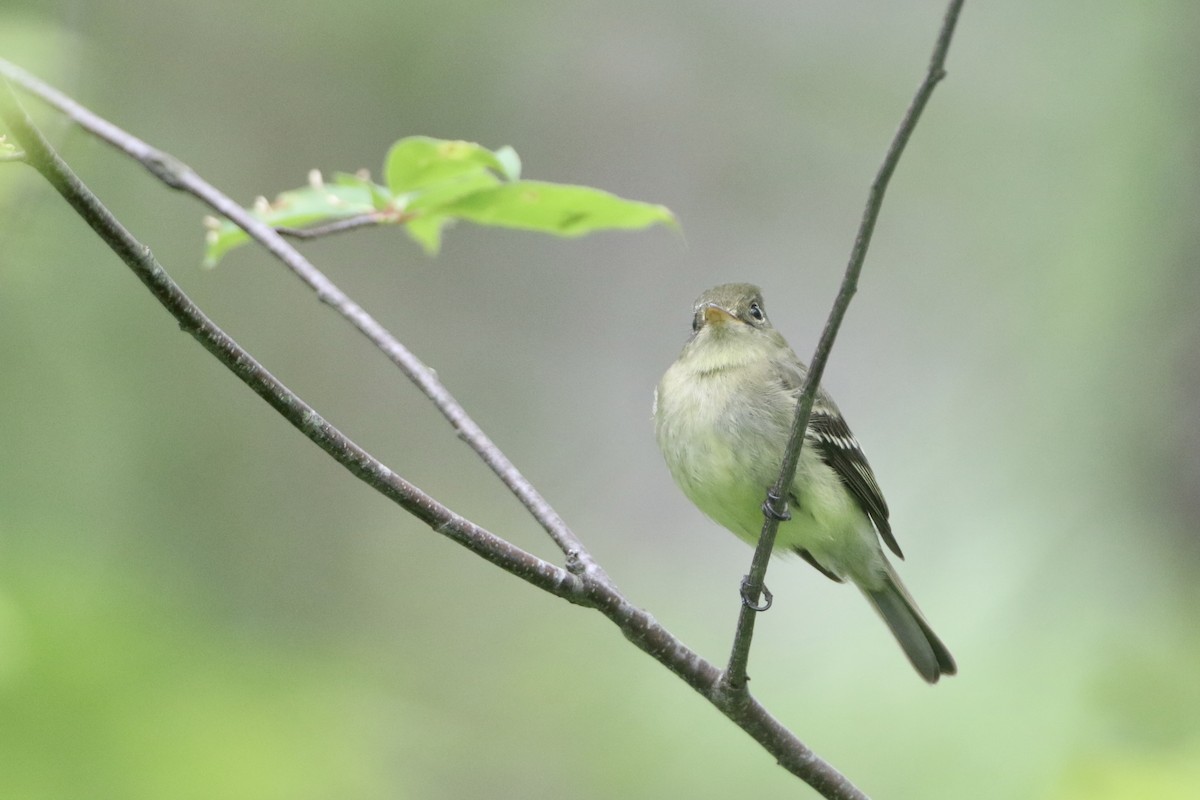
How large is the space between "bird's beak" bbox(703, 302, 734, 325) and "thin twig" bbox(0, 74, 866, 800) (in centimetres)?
188

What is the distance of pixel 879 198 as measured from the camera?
1928 millimetres

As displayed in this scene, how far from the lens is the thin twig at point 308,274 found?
7.14ft

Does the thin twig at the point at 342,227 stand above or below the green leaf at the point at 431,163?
below

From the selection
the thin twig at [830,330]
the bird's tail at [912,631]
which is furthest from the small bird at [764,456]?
the thin twig at [830,330]

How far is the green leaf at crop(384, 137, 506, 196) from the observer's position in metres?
2.30

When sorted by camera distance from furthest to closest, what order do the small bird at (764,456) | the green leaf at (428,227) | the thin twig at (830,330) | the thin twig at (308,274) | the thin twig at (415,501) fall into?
the small bird at (764,456) → the green leaf at (428,227) → the thin twig at (308,274) → the thin twig at (415,501) → the thin twig at (830,330)

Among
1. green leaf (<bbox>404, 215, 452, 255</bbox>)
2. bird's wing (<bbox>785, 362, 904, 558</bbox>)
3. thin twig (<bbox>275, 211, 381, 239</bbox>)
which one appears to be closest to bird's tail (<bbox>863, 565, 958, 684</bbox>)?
bird's wing (<bbox>785, 362, 904, 558</bbox>)

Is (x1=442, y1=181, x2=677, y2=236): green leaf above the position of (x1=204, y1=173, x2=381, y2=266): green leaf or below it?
above

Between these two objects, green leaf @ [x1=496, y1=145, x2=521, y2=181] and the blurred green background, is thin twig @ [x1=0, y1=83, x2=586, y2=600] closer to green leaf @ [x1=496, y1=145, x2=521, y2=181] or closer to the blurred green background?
green leaf @ [x1=496, y1=145, x2=521, y2=181]

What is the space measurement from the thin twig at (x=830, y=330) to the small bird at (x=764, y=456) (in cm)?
127

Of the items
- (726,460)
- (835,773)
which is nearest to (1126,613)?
(726,460)

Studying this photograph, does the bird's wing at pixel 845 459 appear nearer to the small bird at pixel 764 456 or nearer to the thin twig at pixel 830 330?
the small bird at pixel 764 456

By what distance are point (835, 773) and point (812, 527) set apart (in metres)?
1.72

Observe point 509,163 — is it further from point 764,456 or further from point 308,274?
point 764,456
